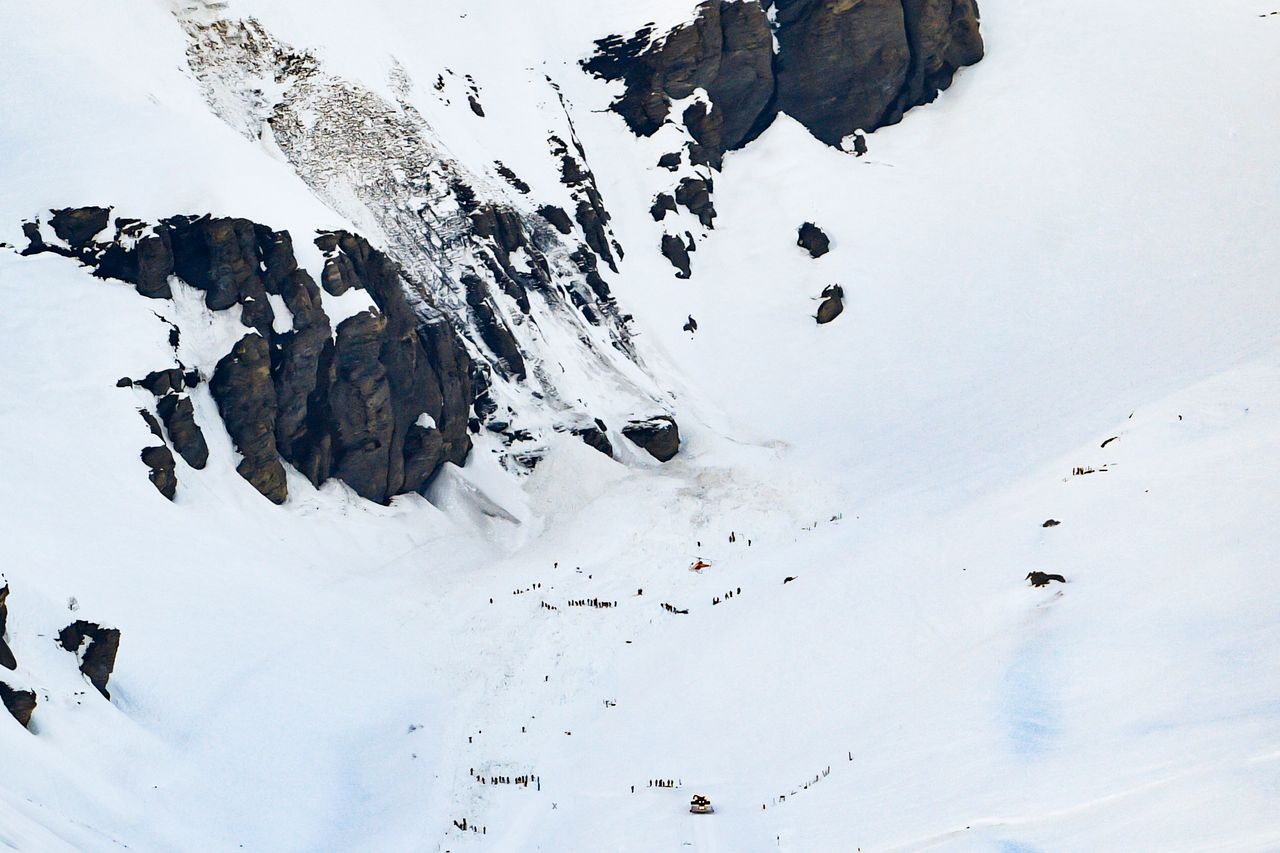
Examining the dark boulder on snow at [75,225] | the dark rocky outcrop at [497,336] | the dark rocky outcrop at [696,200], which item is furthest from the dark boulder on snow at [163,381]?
the dark rocky outcrop at [696,200]

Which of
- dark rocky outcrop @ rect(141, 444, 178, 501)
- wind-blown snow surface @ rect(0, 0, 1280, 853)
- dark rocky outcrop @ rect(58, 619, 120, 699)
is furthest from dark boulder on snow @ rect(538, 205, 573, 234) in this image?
dark rocky outcrop @ rect(58, 619, 120, 699)

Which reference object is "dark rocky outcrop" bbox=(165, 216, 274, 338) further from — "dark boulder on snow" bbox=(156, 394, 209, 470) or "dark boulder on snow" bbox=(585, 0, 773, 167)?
"dark boulder on snow" bbox=(585, 0, 773, 167)

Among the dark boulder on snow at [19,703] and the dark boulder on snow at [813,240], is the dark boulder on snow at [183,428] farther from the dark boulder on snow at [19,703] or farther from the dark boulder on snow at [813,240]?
the dark boulder on snow at [813,240]

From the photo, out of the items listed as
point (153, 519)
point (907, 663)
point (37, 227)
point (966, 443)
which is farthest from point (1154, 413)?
point (37, 227)

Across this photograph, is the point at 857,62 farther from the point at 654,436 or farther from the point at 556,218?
the point at 654,436

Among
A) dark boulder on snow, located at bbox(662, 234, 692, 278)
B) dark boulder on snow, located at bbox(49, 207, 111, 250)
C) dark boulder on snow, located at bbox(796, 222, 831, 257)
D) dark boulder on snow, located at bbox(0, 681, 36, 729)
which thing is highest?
dark boulder on snow, located at bbox(49, 207, 111, 250)

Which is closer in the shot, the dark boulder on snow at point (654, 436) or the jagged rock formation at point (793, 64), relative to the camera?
the dark boulder on snow at point (654, 436)

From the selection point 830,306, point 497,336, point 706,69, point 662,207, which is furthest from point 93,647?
point 706,69
